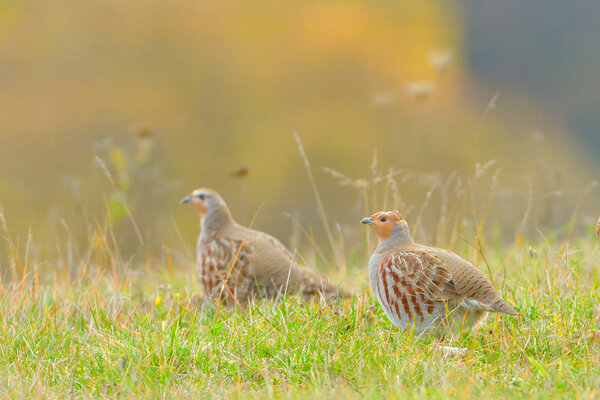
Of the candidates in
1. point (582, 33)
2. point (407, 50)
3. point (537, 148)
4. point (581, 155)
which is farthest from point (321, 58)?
point (537, 148)

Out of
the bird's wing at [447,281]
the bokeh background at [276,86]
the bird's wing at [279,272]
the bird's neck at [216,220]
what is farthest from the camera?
the bokeh background at [276,86]

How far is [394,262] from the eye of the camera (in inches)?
163

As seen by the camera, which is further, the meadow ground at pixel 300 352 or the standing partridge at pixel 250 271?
the standing partridge at pixel 250 271

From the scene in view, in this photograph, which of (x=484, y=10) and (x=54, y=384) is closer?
(x=54, y=384)

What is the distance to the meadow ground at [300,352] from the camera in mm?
3473

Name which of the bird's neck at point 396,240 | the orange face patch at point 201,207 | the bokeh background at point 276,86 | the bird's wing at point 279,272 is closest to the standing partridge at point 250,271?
the bird's wing at point 279,272

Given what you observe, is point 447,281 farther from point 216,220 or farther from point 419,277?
point 216,220

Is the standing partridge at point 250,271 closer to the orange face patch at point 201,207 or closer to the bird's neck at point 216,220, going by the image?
the bird's neck at point 216,220

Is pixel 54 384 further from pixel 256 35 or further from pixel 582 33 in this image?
pixel 256 35

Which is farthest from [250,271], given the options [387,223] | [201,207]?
[387,223]

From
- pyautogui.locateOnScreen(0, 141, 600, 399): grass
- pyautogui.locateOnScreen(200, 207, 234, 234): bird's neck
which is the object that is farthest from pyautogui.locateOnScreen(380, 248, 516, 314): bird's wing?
pyautogui.locateOnScreen(200, 207, 234, 234): bird's neck

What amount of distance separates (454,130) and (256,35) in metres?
11.3

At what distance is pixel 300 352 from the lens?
12.5 feet

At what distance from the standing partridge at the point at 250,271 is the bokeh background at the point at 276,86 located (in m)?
9.45
